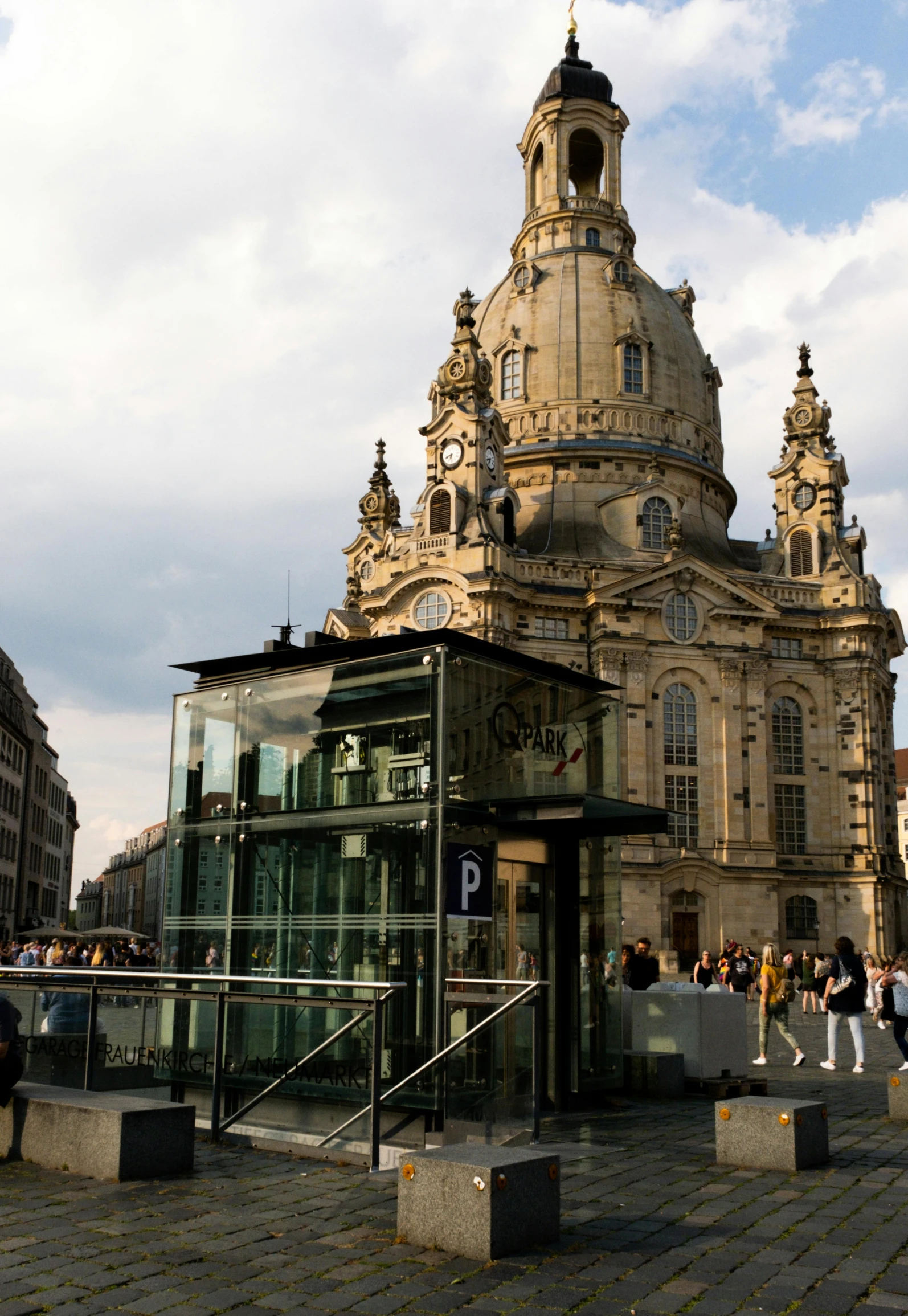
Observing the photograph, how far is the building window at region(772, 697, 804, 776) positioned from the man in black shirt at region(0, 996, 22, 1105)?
51.3 meters

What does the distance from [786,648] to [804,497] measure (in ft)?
32.0

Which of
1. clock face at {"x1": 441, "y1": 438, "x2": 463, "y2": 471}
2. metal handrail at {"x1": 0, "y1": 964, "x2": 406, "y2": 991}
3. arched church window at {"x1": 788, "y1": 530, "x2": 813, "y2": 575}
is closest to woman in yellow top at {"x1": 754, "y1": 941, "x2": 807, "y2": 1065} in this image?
metal handrail at {"x1": 0, "y1": 964, "x2": 406, "y2": 991}

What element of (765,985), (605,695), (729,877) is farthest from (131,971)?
(729,877)

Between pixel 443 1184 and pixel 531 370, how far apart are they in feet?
197

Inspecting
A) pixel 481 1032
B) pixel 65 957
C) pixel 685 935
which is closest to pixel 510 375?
pixel 685 935

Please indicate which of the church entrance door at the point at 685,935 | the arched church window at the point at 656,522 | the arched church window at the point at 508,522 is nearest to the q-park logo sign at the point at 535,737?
the church entrance door at the point at 685,935

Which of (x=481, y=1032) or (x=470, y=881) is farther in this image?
(x=470, y=881)

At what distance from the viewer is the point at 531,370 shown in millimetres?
64938

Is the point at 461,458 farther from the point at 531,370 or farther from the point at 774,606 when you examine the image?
the point at 774,606

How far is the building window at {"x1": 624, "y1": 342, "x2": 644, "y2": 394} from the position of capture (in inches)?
2539

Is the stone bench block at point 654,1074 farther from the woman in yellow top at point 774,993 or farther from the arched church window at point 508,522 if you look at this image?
the arched church window at point 508,522

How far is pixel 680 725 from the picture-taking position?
56719mm

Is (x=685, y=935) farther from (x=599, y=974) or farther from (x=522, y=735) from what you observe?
(x=522, y=735)

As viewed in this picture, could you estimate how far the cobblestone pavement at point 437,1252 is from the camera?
6.92 meters
